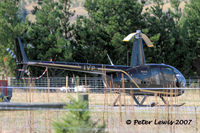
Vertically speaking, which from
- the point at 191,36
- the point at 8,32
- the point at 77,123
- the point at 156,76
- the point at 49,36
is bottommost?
the point at 77,123

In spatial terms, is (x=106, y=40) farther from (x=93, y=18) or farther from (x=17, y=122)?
(x=17, y=122)

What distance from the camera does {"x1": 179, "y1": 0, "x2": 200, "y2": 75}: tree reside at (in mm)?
29172

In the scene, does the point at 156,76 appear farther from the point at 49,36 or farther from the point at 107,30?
the point at 107,30

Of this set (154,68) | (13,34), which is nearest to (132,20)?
(13,34)

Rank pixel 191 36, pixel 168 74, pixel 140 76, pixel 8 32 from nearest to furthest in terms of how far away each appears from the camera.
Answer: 1. pixel 168 74
2. pixel 140 76
3. pixel 8 32
4. pixel 191 36

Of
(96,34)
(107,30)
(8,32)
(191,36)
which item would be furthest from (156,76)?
(191,36)

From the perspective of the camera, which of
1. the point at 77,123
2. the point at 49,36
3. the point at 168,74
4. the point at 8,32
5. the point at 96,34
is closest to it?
the point at 77,123

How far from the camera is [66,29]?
2753 cm

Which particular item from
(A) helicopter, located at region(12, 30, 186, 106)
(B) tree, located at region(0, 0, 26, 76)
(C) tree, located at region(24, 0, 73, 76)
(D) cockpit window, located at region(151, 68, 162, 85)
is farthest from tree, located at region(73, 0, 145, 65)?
(D) cockpit window, located at region(151, 68, 162, 85)

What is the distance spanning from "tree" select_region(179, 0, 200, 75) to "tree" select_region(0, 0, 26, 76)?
14.6 m

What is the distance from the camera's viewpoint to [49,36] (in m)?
25.2

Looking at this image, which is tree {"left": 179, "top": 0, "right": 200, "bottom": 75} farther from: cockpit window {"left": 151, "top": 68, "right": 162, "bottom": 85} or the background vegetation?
cockpit window {"left": 151, "top": 68, "right": 162, "bottom": 85}

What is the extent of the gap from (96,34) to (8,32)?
7.14 m

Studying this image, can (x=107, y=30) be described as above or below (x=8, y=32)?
above
